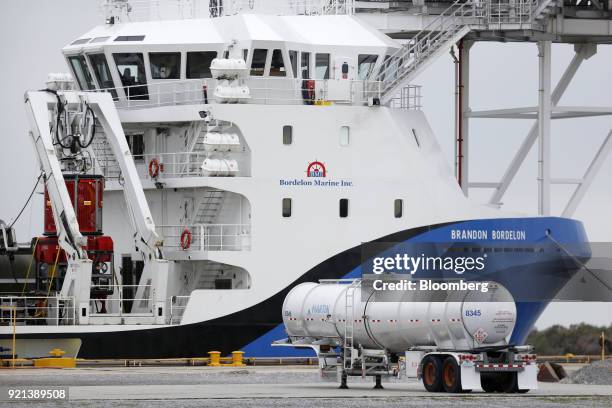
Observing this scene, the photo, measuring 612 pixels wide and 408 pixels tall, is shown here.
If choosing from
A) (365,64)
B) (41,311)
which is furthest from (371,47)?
(41,311)

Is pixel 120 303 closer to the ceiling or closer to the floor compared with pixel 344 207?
closer to the floor

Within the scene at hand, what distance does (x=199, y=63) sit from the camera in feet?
135

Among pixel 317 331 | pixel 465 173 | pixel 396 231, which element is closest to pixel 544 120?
pixel 465 173

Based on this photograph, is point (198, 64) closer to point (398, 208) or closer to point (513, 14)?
point (398, 208)

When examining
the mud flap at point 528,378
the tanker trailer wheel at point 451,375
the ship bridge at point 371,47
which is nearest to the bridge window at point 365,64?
the ship bridge at point 371,47

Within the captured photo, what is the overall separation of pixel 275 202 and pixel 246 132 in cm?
162

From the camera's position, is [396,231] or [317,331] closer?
[317,331]

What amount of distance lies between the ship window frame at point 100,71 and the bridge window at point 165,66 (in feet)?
3.49

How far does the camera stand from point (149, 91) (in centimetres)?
4131

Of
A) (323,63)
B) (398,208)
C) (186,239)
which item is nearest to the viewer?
(186,239)

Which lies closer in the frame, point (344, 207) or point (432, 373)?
point (432, 373)

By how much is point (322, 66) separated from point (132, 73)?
4.25 metres

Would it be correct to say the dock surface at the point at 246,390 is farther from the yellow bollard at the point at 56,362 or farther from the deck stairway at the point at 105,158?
the deck stairway at the point at 105,158

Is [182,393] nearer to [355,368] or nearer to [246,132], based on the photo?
[355,368]
